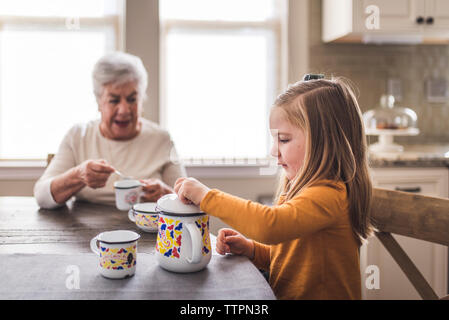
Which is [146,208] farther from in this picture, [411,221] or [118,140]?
[118,140]

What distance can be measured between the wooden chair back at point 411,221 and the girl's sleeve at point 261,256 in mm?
333

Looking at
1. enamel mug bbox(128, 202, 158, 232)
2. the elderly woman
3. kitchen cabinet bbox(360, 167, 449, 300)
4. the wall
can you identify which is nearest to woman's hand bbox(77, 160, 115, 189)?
the elderly woman

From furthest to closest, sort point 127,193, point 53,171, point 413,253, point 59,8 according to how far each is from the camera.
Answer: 1. point 59,8
2. point 413,253
3. point 53,171
4. point 127,193

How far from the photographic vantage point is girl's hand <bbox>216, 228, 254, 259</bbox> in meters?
1.06

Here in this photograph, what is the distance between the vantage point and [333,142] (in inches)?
42.0

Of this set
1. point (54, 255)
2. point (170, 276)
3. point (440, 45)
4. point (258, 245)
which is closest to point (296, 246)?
point (258, 245)

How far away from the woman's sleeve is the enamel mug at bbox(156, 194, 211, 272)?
2.70 feet

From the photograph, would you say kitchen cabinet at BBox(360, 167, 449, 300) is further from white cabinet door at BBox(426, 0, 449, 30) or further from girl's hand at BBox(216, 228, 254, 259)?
girl's hand at BBox(216, 228, 254, 259)

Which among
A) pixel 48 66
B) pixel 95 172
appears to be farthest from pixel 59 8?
pixel 95 172

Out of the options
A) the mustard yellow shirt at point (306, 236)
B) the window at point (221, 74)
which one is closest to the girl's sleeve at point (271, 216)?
the mustard yellow shirt at point (306, 236)

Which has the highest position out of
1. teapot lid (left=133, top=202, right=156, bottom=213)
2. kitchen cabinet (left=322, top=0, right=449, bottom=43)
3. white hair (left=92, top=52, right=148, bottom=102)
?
kitchen cabinet (left=322, top=0, right=449, bottom=43)

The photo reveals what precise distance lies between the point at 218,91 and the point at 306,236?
217cm

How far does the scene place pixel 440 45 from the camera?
10.4ft

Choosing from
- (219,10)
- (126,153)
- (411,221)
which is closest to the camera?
(411,221)
